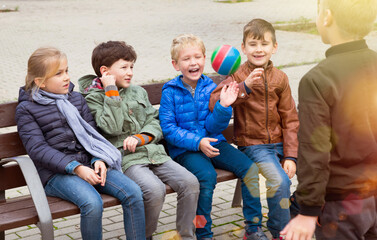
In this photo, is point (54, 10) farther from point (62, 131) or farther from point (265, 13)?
point (62, 131)

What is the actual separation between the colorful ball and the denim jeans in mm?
895

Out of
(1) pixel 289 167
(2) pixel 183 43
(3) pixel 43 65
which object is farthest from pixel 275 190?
(3) pixel 43 65

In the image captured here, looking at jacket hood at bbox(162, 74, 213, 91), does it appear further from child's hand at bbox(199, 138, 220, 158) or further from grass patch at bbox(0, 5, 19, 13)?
grass patch at bbox(0, 5, 19, 13)

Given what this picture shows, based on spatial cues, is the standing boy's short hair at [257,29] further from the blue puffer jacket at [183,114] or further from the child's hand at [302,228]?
the child's hand at [302,228]

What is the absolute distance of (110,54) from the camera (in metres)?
4.24

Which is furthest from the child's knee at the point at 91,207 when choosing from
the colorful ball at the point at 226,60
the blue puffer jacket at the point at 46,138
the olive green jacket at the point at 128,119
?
the colorful ball at the point at 226,60

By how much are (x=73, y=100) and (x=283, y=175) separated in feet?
5.28

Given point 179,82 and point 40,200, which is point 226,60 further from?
point 40,200

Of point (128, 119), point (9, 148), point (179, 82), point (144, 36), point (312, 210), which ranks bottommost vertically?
point (144, 36)

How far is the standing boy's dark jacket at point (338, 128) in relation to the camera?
2.39m

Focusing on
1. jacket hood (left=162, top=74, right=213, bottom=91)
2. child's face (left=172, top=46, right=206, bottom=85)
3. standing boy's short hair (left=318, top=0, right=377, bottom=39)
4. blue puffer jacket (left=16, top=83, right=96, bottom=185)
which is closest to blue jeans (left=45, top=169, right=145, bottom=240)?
blue puffer jacket (left=16, top=83, right=96, bottom=185)

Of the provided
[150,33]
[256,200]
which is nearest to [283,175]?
[256,200]

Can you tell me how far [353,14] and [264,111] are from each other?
6.71 feet

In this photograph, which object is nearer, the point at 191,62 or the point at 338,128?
the point at 338,128
